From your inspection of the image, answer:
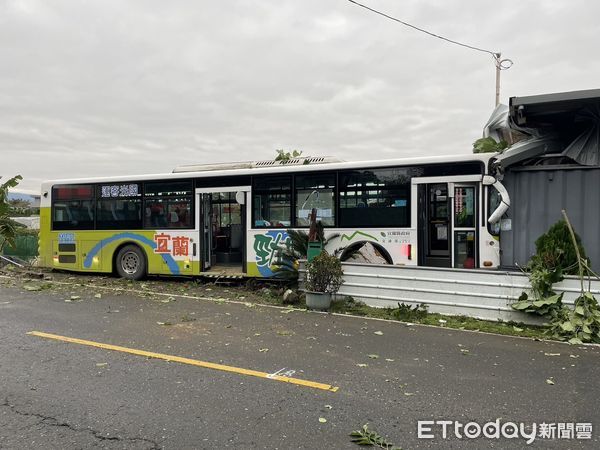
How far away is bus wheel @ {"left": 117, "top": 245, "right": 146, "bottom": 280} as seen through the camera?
12.8 metres

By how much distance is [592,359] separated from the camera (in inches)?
230

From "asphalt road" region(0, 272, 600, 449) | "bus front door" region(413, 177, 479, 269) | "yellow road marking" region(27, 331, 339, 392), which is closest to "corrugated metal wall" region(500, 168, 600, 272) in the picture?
"bus front door" region(413, 177, 479, 269)

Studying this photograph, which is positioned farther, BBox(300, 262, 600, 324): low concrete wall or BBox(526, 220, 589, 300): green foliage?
BBox(300, 262, 600, 324): low concrete wall

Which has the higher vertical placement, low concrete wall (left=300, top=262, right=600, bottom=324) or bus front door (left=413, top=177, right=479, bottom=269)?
bus front door (left=413, top=177, right=479, bottom=269)

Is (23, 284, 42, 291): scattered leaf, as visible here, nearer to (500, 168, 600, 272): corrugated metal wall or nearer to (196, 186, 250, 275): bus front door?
(196, 186, 250, 275): bus front door

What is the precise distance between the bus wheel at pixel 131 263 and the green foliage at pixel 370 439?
10072 millimetres

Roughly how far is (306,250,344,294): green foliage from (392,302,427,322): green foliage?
3.91ft

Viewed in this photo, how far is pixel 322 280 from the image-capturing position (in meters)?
8.77

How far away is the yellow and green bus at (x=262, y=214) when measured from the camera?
971 cm

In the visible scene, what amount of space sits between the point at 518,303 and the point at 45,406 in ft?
21.3

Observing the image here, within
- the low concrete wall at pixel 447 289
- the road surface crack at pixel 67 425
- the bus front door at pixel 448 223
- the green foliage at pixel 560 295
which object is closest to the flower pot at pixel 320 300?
the low concrete wall at pixel 447 289

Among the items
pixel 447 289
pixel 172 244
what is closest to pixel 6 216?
pixel 172 244

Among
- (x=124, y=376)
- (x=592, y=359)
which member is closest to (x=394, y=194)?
(x=592, y=359)

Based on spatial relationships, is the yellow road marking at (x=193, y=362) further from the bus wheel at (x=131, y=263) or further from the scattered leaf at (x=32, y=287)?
the bus wheel at (x=131, y=263)
